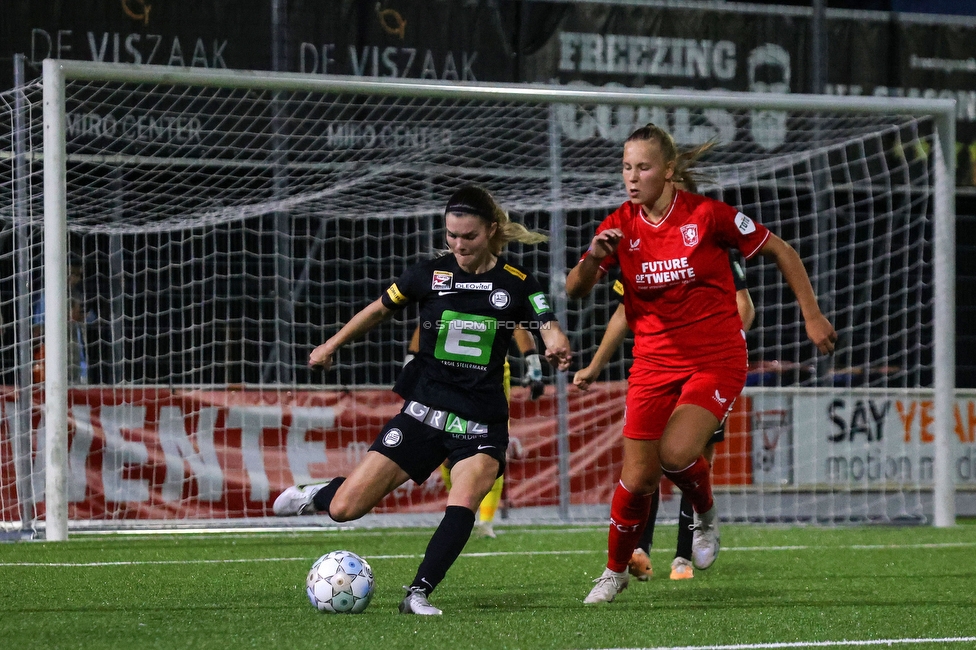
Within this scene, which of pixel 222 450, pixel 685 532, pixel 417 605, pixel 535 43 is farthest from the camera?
pixel 535 43

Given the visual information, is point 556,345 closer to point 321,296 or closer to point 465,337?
point 465,337

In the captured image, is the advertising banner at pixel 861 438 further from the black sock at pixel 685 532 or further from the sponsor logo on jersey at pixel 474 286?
the sponsor logo on jersey at pixel 474 286

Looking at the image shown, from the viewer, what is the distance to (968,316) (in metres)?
13.4

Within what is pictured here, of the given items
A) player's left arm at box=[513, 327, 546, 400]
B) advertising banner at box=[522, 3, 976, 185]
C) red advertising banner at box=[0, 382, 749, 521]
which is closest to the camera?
player's left arm at box=[513, 327, 546, 400]

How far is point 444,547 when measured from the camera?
16.2ft

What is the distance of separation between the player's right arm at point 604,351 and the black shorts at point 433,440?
2.04 feet

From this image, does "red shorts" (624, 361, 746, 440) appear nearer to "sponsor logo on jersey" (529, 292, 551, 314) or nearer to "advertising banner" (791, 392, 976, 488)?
"sponsor logo on jersey" (529, 292, 551, 314)

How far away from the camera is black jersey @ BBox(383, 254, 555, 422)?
527 cm

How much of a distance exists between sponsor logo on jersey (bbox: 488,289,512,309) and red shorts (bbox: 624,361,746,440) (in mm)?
661

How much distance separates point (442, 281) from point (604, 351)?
999 mm

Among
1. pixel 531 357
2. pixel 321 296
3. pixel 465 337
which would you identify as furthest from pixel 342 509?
pixel 321 296

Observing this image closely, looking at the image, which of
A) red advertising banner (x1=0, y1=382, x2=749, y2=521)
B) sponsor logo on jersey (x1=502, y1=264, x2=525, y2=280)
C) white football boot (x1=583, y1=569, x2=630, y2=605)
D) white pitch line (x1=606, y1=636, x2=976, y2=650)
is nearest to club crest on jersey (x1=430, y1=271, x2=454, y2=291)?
sponsor logo on jersey (x1=502, y1=264, x2=525, y2=280)

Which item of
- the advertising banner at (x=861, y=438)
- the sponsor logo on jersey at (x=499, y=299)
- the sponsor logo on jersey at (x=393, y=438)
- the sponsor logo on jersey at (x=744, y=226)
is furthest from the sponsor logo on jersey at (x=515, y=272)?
the advertising banner at (x=861, y=438)

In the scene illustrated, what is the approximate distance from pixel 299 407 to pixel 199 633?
19.4 ft
